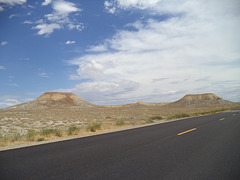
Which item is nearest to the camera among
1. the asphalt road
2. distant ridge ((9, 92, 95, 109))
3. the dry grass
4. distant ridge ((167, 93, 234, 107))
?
the asphalt road

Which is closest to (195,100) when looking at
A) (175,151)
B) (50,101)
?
(50,101)

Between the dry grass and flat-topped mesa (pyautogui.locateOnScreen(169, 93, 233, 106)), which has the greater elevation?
flat-topped mesa (pyautogui.locateOnScreen(169, 93, 233, 106))

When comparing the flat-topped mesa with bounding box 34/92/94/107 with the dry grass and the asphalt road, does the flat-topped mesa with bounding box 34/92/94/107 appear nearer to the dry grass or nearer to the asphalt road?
the dry grass

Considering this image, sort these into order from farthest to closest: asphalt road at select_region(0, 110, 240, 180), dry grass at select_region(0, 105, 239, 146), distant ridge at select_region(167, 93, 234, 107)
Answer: distant ridge at select_region(167, 93, 234, 107) < dry grass at select_region(0, 105, 239, 146) < asphalt road at select_region(0, 110, 240, 180)

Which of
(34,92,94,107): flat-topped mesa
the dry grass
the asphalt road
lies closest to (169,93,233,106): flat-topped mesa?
(34,92,94,107): flat-topped mesa

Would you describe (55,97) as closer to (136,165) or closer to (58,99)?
(58,99)

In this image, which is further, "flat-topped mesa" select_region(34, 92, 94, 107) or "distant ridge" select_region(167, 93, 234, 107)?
"distant ridge" select_region(167, 93, 234, 107)

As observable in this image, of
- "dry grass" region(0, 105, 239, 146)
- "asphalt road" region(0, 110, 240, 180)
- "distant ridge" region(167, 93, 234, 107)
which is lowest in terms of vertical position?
"asphalt road" region(0, 110, 240, 180)

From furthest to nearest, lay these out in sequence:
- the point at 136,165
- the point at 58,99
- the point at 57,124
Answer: the point at 58,99, the point at 57,124, the point at 136,165

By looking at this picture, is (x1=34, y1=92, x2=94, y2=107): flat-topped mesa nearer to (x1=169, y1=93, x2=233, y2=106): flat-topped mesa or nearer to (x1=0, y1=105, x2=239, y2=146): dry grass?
(x1=0, y1=105, x2=239, y2=146): dry grass

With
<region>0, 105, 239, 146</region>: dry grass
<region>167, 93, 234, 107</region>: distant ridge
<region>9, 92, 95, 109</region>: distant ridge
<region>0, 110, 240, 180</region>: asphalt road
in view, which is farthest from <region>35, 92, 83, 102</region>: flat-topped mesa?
<region>0, 110, 240, 180</region>: asphalt road

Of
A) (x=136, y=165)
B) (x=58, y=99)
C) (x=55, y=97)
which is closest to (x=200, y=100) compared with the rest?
(x=58, y=99)

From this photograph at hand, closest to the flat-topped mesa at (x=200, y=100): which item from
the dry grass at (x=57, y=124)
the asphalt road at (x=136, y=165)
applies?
the dry grass at (x=57, y=124)

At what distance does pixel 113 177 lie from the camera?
3.88 metres
